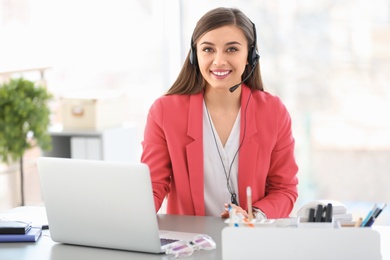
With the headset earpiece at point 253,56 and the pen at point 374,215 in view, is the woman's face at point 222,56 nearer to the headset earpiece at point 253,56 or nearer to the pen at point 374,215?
the headset earpiece at point 253,56

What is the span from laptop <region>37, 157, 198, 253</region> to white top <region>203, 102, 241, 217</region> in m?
0.47

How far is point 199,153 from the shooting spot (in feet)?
8.85

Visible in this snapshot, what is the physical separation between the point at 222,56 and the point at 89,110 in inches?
84.6

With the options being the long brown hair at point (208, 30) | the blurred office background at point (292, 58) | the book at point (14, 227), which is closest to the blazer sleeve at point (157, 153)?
the long brown hair at point (208, 30)

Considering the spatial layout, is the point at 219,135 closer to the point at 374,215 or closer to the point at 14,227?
the point at 14,227

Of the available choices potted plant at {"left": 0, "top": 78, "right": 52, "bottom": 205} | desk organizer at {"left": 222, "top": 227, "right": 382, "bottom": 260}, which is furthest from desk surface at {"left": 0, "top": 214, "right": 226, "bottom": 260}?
potted plant at {"left": 0, "top": 78, "right": 52, "bottom": 205}

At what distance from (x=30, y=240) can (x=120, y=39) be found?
315cm

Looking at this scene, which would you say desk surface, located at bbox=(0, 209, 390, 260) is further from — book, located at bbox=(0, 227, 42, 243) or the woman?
the woman

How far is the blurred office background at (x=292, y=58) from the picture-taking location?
486cm

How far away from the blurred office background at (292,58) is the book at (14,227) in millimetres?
2475

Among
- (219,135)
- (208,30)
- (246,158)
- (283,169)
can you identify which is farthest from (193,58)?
(283,169)

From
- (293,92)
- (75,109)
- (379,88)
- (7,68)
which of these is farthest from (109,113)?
(379,88)

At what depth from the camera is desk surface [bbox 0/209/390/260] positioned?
2129 millimetres

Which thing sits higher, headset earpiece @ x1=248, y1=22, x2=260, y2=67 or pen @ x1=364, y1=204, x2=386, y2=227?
headset earpiece @ x1=248, y1=22, x2=260, y2=67
